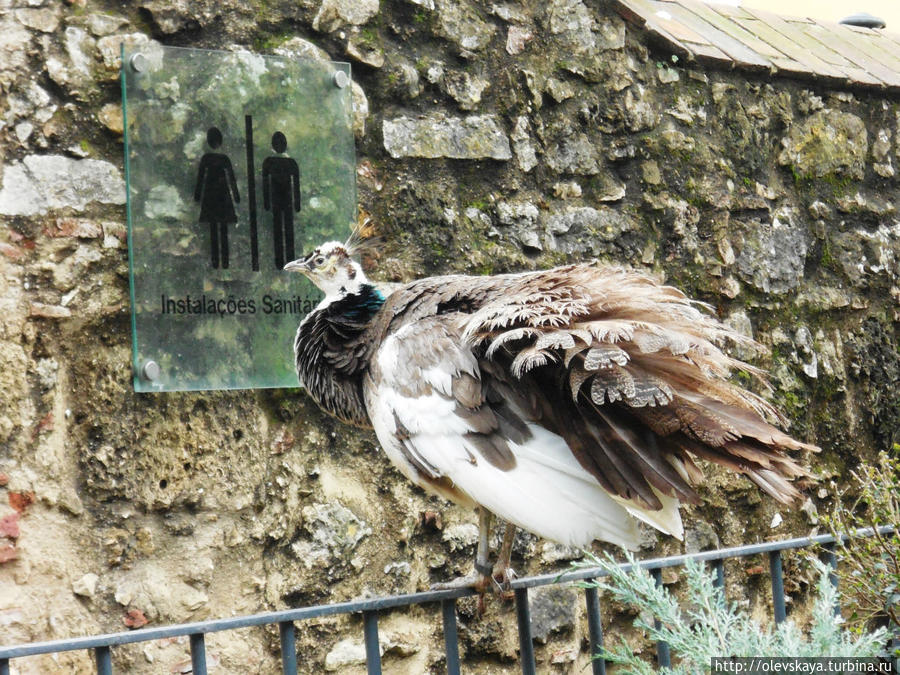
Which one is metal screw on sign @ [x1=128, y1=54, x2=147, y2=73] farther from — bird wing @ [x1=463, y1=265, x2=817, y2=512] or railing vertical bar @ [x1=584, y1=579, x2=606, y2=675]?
railing vertical bar @ [x1=584, y1=579, x2=606, y2=675]

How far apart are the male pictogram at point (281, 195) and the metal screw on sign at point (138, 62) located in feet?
1.29

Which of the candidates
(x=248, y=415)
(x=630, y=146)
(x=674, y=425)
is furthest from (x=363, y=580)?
(x=630, y=146)

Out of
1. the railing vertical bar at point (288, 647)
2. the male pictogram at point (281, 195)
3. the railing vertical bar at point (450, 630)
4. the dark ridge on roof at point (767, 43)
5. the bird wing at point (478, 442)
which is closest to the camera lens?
the railing vertical bar at point (288, 647)

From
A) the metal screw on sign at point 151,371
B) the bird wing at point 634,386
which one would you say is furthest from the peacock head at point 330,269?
the bird wing at point 634,386

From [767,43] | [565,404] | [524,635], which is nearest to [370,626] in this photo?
[524,635]

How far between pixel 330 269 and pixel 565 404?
3.29 ft

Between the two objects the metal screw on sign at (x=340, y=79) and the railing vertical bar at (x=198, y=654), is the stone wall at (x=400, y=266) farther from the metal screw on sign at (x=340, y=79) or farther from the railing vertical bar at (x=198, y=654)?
the railing vertical bar at (x=198, y=654)

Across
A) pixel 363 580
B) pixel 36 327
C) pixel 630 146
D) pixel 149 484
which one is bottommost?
pixel 363 580

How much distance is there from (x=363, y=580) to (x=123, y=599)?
644 millimetres

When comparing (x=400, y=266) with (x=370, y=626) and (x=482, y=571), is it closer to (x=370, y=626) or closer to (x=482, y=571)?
(x=482, y=571)

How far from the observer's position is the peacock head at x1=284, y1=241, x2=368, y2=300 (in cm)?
281

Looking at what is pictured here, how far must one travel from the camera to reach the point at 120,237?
275 centimetres

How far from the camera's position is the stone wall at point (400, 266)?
263cm

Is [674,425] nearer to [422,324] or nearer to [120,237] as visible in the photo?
[422,324]
